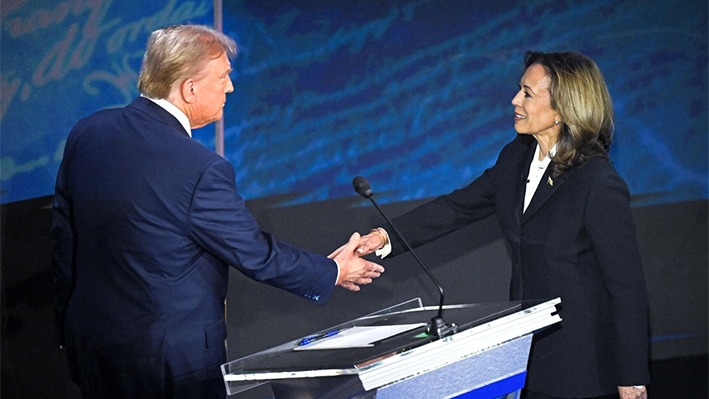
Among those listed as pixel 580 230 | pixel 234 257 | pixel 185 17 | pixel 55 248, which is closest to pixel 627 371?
pixel 580 230

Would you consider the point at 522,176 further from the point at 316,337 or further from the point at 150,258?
the point at 150,258

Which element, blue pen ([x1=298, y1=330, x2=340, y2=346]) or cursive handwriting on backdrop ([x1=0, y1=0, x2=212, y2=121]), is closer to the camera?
blue pen ([x1=298, y1=330, x2=340, y2=346])

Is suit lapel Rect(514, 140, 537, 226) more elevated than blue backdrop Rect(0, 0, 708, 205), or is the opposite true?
blue backdrop Rect(0, 0, 708, 205)

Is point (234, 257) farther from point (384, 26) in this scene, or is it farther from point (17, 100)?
point (384, 26)

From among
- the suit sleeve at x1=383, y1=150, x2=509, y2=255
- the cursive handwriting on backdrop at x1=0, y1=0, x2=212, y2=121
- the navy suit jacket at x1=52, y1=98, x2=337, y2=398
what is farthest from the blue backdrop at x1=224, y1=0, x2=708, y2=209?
the navy suit jacket at x1=52, y1=98, x2=337, y2=398

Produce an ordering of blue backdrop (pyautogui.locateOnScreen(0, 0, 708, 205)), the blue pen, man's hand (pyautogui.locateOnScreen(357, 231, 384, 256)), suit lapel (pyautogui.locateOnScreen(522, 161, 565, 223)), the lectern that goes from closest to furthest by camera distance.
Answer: the lectern
the blue pen
suit lapel (pyautogui.locateOnScreen(522, 161, 565, 223))
man's hand (pyautogui.locateOnScreen(357, 231, 384, 256))
blue backdrop (pyautogui.locateOnScreen(0, 0, 708, 205))

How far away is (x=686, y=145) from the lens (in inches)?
142

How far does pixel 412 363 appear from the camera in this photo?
125 cm

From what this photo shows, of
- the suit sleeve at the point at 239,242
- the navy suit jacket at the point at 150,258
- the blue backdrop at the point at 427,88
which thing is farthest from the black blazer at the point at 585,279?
the blue backdrop at the point at 427,88

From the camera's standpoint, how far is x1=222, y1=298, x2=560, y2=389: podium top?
1.25 metres

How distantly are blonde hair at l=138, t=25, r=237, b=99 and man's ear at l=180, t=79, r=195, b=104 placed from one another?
0.01 meters

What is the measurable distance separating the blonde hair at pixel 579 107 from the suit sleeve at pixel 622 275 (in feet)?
0.64

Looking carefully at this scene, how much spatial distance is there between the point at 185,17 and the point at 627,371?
2.18 metres

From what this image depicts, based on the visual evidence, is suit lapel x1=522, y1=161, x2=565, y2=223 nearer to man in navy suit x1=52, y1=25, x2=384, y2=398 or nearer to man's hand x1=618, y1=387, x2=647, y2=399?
man's hand x1=618, y1=387, x2=647, y2=399
